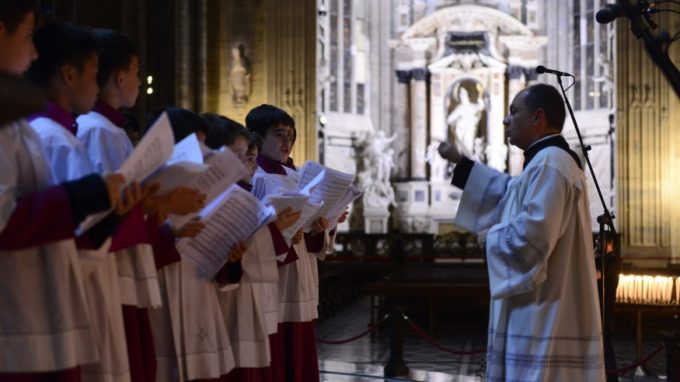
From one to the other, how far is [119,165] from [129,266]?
37cm

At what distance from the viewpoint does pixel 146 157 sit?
9.31ft

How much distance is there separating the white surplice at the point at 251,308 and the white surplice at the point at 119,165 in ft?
3.47

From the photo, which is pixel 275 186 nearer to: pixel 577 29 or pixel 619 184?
pixel 619 184

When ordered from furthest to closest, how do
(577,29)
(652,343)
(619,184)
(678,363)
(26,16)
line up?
(577,29)
(619,184)
(652,343)
(678,363)
(26,16)

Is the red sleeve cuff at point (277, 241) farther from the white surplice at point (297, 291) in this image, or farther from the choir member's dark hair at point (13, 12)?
the choir member's dark hair at point (13, 12)

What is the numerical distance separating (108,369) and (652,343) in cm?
990

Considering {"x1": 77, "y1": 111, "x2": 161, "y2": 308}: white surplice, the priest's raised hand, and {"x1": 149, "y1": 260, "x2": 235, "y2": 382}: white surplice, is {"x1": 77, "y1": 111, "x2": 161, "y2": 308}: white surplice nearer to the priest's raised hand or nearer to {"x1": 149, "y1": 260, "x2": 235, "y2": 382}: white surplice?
{"x1": 149, "y1": 260, "x2": 235, "y2": 382}: white surplice

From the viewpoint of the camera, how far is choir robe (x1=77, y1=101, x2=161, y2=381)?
3223 millimetres

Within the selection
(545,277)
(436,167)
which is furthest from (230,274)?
(436,167)

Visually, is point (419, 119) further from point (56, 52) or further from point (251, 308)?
point (56, 52)

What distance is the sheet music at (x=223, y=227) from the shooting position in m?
3.93

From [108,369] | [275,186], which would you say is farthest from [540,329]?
[108,369]

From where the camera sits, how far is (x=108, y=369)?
3.00 metres

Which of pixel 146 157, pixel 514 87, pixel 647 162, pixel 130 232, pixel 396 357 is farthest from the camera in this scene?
pixel 514 87
